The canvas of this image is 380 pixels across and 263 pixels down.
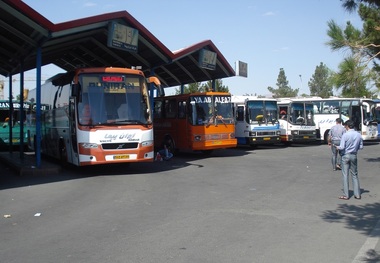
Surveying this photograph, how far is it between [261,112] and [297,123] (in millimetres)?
3442

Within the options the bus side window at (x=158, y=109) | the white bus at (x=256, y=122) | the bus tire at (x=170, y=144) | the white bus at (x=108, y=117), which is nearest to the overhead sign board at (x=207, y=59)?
the bus side window at (x=158, y=109)

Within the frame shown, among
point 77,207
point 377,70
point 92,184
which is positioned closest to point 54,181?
point 92,184

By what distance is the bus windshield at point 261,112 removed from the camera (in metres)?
24.3

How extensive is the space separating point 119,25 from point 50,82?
5.13m

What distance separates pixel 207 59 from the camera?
21062 millimetres

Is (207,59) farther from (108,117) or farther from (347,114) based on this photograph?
(347,114)

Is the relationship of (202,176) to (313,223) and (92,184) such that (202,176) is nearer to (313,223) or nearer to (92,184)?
(92,184)

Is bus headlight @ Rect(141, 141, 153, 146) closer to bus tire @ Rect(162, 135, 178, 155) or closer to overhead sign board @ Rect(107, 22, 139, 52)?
overhead sign board @ Rect(107, 22, 139, 52)

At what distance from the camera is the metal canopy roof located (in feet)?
42.8

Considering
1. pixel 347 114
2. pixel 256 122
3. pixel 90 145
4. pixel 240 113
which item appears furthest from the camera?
pixel 347 114

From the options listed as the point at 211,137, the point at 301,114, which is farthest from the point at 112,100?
the point at 301,114

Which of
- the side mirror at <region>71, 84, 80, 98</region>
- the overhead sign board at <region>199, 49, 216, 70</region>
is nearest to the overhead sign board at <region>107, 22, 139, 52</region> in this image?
the side mirror at <region>71, 84, 80, 98</region>

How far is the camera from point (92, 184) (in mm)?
12258

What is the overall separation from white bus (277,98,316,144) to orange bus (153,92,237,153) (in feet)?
25.4
